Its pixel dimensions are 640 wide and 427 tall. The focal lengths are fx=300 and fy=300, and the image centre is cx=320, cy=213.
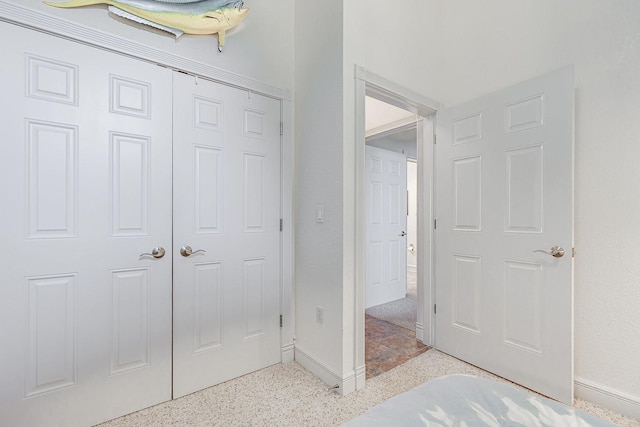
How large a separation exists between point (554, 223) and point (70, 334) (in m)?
2.89

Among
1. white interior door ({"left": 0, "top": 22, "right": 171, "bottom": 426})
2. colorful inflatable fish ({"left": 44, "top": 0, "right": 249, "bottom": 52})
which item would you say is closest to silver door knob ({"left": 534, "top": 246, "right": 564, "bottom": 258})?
white interior door ({"left": 0, "top": 22, "right": 171, "bottom": 426})

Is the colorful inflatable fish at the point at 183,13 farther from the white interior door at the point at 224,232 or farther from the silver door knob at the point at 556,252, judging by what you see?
the silver door knob at the point at 556,252

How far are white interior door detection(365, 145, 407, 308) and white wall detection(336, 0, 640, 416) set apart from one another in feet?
5.55

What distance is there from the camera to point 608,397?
Result: 1791 mm

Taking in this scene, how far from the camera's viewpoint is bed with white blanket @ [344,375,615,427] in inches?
30.7

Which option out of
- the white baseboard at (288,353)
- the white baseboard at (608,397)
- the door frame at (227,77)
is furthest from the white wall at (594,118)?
the white baseboard at (288,353)

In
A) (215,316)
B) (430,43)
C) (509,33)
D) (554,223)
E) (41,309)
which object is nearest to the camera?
(41,309)

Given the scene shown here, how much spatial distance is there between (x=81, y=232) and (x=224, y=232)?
779 mm

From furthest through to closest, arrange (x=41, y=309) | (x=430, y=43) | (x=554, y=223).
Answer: (x=430, y=43) → (x=554, y=223) → (x=41, y=309)

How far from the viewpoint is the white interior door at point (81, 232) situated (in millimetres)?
1476

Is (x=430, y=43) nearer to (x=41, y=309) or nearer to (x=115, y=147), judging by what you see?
(x=115, y=147)

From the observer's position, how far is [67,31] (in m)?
1.58

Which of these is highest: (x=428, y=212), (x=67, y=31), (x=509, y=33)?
(x=509, y=33)

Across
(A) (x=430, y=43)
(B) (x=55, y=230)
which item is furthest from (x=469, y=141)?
(B) (x=55, y=230)
